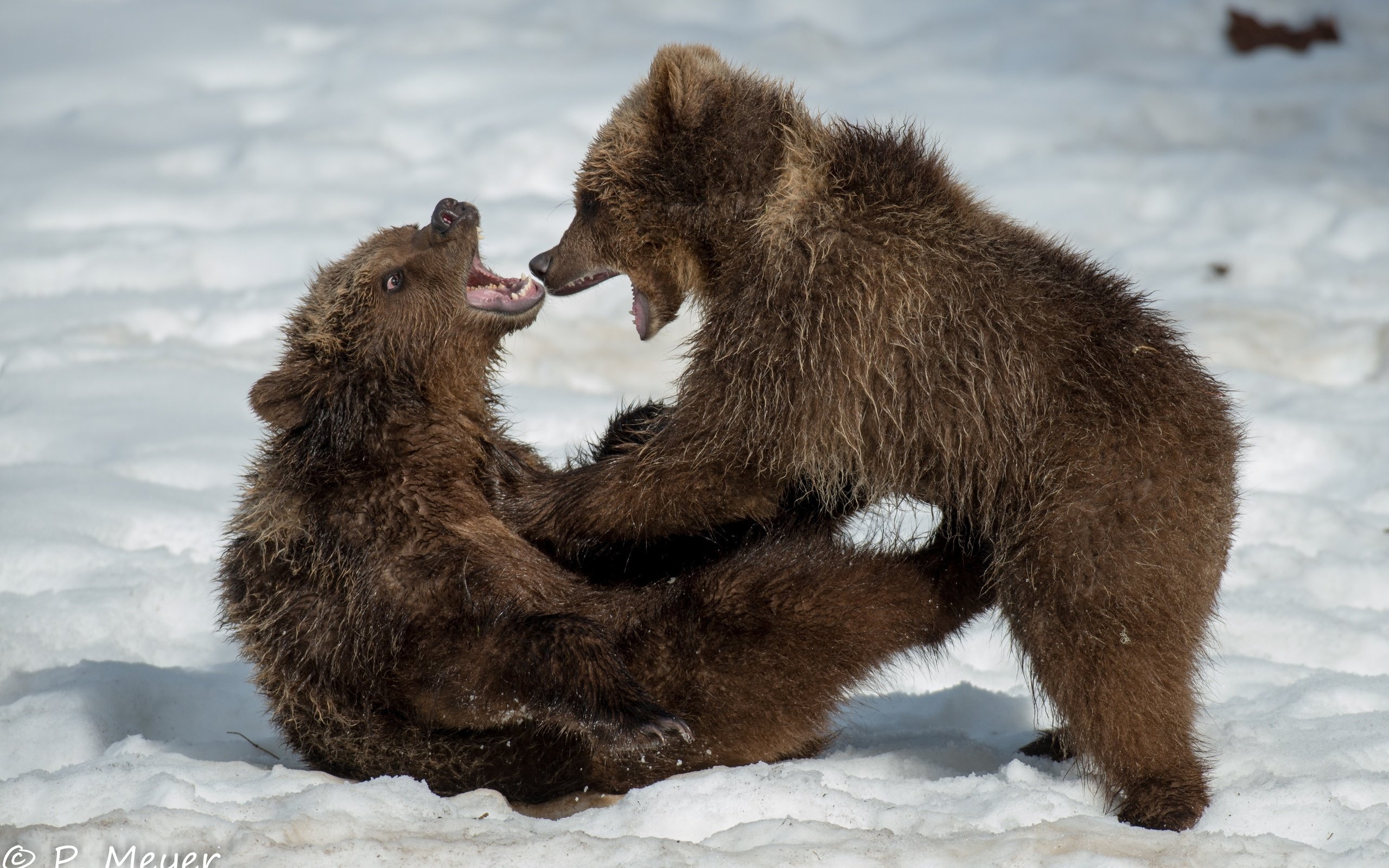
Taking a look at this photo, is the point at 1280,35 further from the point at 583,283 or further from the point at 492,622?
the point at 492,622

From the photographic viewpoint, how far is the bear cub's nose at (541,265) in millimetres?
5438

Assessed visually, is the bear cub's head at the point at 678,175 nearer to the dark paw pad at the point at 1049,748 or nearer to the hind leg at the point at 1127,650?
the hind leg at the point at 1127,650

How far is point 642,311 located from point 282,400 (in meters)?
1.37

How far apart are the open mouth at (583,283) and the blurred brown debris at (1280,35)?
982cm

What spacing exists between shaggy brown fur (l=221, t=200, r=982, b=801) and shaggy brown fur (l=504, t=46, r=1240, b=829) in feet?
0.80

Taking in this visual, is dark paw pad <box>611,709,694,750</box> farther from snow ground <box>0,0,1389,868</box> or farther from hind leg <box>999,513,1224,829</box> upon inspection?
hind leg <box>999,513,1224,829</box>

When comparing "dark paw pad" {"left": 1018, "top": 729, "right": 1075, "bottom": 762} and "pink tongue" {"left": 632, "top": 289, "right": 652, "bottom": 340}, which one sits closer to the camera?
"dark paw pad" {"left": 1018, "top": 729, "right": 1075, "bottom": 762}

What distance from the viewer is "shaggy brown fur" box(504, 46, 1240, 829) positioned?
4.00m

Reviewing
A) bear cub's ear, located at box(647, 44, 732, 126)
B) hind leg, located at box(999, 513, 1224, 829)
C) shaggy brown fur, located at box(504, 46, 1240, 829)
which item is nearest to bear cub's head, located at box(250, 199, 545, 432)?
shaggy brown fur, located at box(504, 46, 1240, 829)

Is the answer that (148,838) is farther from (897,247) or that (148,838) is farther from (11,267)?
(11,267)

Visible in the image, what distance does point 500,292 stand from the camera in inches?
213

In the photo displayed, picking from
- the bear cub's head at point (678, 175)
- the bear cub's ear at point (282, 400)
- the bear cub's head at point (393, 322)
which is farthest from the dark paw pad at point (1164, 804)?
the bear cub's ear at point (282, 400)

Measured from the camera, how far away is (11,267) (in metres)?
9.80

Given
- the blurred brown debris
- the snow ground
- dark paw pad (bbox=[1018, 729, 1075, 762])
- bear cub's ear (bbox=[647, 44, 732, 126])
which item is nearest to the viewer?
the snow ground
